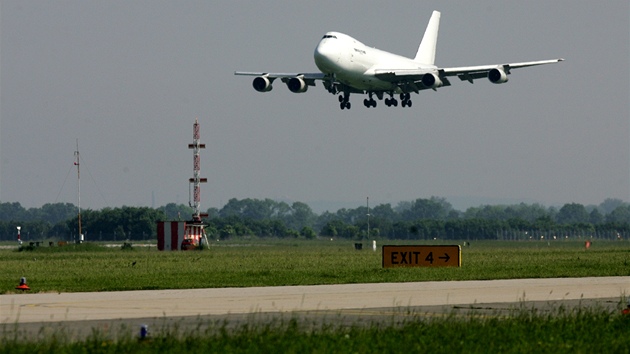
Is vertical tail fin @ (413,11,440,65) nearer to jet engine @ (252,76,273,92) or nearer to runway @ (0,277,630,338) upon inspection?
jet engine @ (252,76,273,92)

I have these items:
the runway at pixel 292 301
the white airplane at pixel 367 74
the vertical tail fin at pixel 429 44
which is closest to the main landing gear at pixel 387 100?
the white airplane at pixel 367 74

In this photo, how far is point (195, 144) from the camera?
10769 cm

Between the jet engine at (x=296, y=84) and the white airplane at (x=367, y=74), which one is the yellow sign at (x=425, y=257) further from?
the jet engine at (x=296, y=84)

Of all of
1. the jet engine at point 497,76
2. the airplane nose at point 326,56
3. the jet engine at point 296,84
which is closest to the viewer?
the airplane nose at point 326,56

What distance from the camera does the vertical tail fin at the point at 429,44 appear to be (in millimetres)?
105625

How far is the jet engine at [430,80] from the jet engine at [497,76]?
11.8 feet

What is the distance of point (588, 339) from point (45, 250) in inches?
2945

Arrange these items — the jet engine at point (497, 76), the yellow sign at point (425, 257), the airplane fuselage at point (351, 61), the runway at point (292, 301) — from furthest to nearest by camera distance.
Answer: the jet engine at point (497, 76) < the airplane fuselage at point (351, 61) < the yellow sign at point (425, 257) < the runway at point (292, 301)

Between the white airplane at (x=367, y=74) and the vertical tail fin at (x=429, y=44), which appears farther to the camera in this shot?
the vertical tail fin at (x=429, y=44)

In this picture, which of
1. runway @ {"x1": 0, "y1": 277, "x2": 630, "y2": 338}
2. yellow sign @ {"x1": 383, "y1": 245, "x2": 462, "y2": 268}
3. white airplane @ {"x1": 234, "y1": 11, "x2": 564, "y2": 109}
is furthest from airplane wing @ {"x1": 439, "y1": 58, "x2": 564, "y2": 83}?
runway @ {"x1": 0, "y1": 277, "x2": 630, "y2": 338}

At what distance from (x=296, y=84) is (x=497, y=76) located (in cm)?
1294

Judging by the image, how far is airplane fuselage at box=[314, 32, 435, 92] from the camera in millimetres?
70125

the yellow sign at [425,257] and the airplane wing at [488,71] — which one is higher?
the airplane wing at [488,71]

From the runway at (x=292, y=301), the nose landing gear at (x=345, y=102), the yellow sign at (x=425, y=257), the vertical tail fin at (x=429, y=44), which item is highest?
the vertical tail fin at (x=429, y=44)
